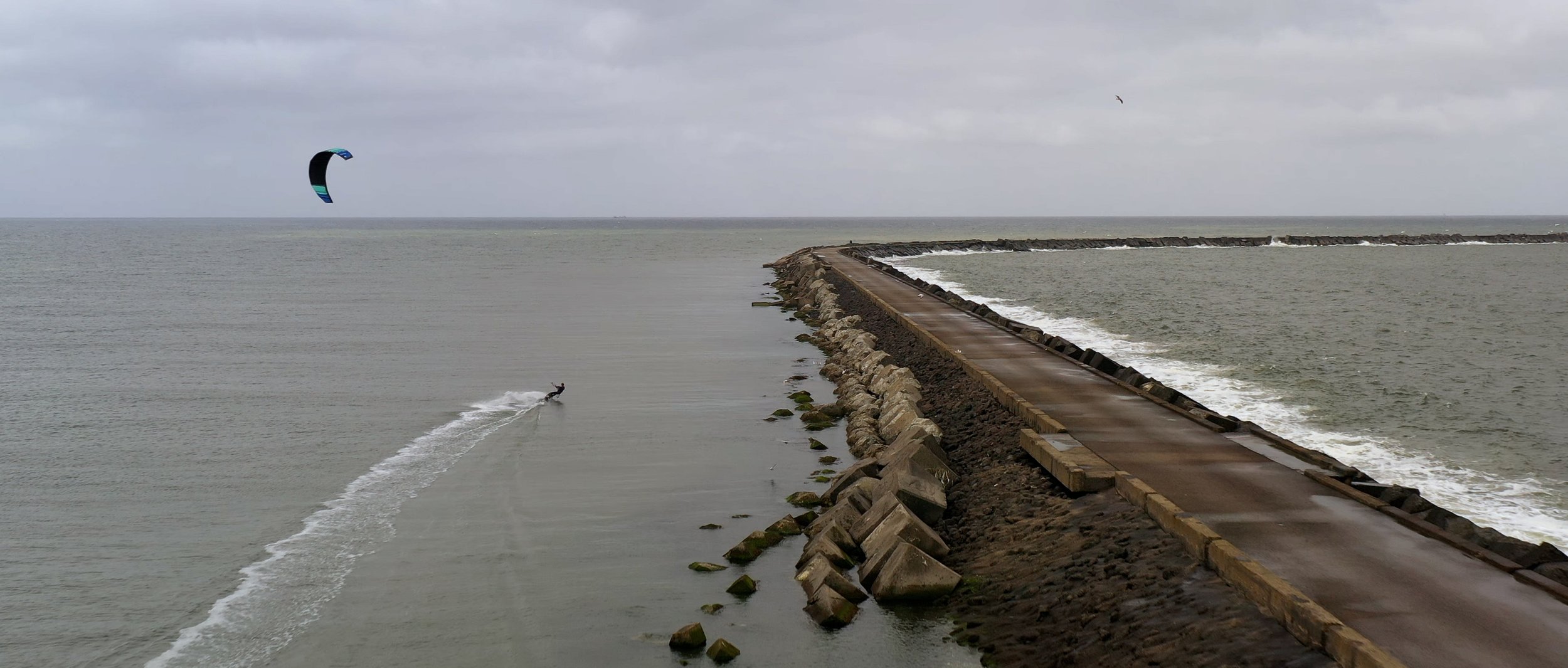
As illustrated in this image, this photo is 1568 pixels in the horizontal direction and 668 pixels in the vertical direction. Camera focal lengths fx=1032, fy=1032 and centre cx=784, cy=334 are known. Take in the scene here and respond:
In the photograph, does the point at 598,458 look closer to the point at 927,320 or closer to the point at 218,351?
the point at 927,320

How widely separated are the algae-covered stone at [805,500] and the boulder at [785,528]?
110cm

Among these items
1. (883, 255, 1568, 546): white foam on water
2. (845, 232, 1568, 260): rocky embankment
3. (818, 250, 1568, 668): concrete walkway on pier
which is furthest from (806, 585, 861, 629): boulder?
(845, 232, 1568, 260): rocky embankment

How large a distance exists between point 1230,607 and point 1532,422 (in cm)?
1421

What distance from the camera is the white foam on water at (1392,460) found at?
13062 millimetres

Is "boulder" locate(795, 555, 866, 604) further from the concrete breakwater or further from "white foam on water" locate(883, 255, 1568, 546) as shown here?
"white foam on water" locate(883, 255, 1568, 546)

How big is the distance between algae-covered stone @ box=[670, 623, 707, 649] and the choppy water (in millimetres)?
174

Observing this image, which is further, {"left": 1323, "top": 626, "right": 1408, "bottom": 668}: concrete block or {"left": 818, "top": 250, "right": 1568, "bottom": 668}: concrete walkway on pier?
{"left": 818, "top": 250, "right": 1568, "bottom": 668}: concrete walkway on pier

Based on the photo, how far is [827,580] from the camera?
1030 cm

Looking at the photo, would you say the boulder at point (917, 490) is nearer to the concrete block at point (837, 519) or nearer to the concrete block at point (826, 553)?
the concrete block at point (837, 519)

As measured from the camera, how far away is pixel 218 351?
29.5 m

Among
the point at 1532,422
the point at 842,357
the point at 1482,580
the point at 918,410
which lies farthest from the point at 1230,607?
the point at 842,357

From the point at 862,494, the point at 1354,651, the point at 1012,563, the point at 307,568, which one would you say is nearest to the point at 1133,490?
the point at 1012,563

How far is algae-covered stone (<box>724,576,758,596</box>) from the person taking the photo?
10.7 meters

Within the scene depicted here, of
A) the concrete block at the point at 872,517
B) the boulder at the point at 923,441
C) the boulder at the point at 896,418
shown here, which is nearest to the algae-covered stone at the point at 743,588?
the concrete block at the point at 872,517
